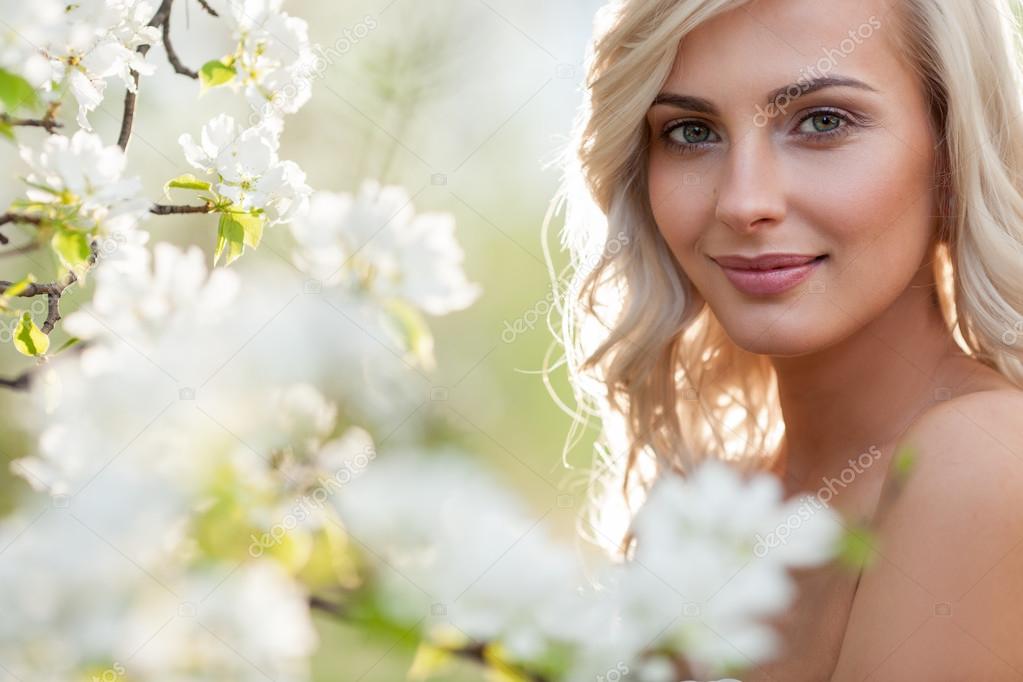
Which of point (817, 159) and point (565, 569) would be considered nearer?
point (565, 569)

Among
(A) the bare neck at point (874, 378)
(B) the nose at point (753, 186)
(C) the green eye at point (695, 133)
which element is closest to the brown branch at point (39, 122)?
(B) the nose at point (753, 186)

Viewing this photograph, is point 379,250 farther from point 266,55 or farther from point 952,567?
point 952,567

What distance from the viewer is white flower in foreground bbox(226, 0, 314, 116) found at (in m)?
0.70

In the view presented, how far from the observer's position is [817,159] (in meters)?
1.20

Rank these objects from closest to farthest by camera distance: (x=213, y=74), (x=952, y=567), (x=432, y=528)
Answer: (x=432, y=528), (x=213, y=74), (x=952, y=567)

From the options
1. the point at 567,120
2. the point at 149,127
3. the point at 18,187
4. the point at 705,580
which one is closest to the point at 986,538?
the point at 705,580

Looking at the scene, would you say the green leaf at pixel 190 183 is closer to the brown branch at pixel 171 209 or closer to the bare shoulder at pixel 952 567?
the brown branch at pixel 171 209

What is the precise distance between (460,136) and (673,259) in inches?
78.5

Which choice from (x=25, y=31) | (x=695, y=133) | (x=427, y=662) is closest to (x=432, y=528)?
(x=427, y=662)

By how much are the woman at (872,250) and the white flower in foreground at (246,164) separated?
64 cm

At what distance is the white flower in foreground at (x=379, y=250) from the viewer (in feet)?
1.41

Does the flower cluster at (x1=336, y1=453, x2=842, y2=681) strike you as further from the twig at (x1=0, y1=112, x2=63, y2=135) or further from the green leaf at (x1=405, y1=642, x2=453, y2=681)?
the twig at (x1=0, y1=112, x2=63, y2=135)

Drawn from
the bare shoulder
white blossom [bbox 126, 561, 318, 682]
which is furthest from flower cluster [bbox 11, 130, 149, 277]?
the bare shoulder

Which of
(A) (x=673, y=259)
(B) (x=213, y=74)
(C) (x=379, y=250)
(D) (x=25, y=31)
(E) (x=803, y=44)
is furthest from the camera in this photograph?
(A) (x=673, y=259)
